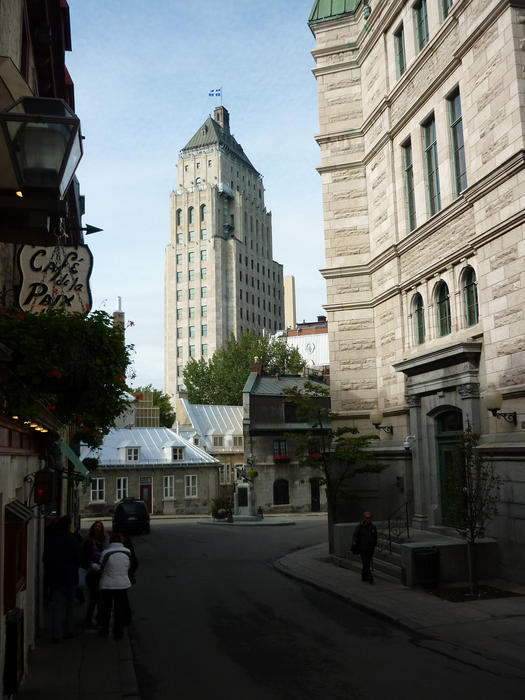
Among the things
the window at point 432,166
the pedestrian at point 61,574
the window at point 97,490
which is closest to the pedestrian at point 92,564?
the pedestrian at point 61,574

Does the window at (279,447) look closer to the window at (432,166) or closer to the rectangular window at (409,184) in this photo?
the rectangular window at (409,184)

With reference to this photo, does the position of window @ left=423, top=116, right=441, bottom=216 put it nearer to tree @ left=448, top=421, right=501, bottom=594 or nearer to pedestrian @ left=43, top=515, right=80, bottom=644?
tree @ left=448, top=421, right=501, bottom=594

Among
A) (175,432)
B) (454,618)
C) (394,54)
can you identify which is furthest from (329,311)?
(175,432)

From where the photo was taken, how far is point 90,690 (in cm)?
836

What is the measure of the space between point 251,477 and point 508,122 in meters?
36.9

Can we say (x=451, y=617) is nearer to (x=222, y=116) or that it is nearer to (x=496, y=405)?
(x=496, y=405)

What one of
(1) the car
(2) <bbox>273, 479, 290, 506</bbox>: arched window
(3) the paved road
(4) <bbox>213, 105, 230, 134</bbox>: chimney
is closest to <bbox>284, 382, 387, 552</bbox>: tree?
(3) the paved road

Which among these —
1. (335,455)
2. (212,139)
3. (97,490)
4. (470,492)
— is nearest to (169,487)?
(97,490)

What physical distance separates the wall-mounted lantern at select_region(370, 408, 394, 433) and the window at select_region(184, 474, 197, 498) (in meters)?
32.1

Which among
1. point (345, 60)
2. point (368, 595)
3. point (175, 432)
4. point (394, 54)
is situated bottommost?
point (368, 595)

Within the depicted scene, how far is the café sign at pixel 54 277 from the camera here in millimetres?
9781

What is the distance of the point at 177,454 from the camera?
52250 millimetres

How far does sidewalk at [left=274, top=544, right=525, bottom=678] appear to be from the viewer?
31.3 feet

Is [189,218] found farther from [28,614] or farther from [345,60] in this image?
[28,614]
